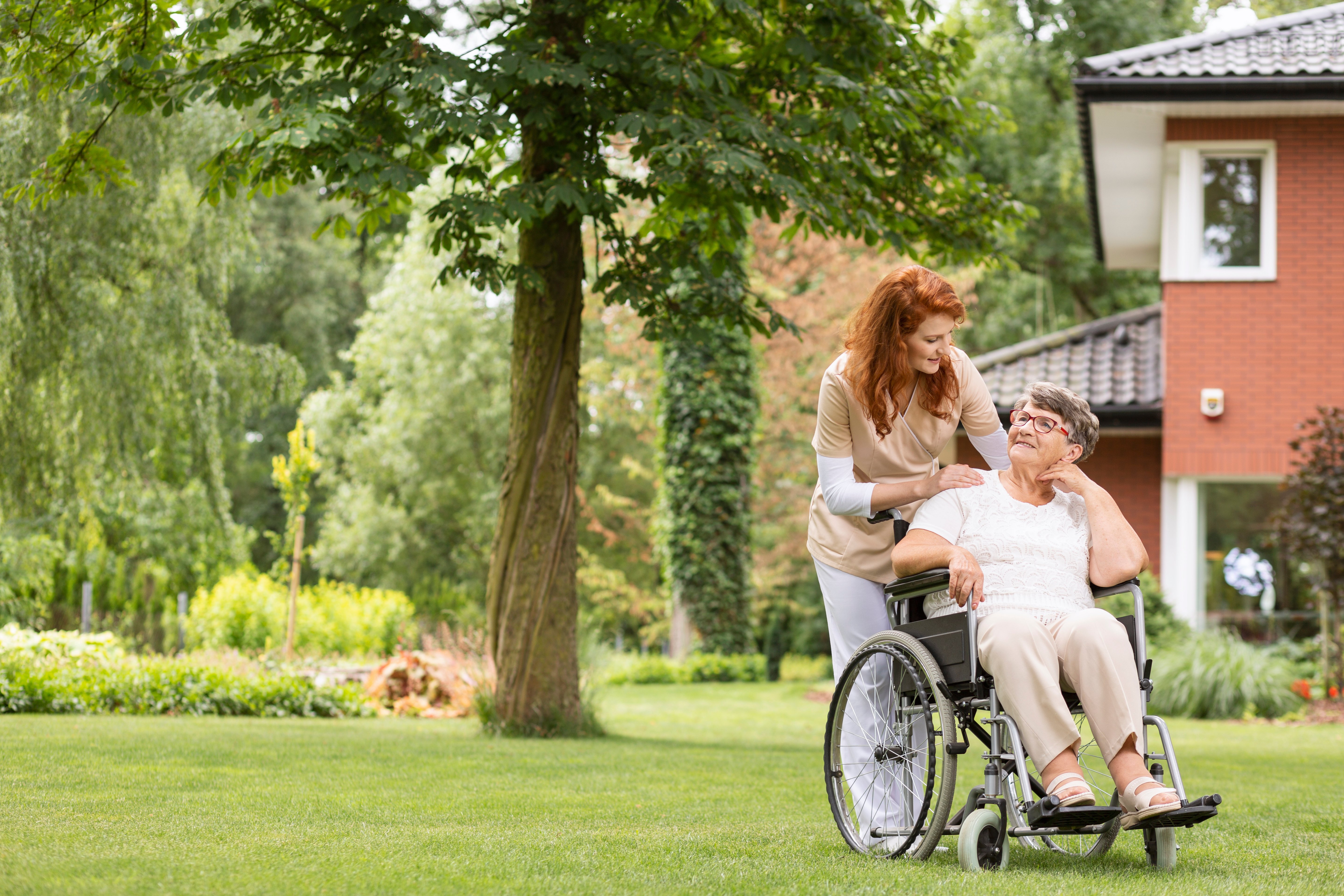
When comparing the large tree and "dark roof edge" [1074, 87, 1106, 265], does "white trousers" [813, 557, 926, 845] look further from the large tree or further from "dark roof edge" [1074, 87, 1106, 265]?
"dark roof edge" [1074, 87, 1106, 265]

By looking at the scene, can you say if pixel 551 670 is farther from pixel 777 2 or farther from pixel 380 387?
pixel 380 387

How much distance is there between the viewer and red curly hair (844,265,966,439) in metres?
3.74

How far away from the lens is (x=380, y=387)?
83.5 ft

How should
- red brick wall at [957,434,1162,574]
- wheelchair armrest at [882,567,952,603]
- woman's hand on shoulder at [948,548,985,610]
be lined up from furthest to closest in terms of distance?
1. red brick wall at [957,434,1162,574]
2. wheelchair armrest at [882,567,952,603]
3. woman's hand on shoulder at [948,548,985,610]

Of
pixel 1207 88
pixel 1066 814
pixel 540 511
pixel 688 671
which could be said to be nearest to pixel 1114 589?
pixel 1066 814

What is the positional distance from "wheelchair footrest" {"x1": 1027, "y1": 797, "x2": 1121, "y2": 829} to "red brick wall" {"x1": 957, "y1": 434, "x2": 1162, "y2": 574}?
10071mm

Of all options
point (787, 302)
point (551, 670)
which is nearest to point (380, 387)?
point (787, 302)

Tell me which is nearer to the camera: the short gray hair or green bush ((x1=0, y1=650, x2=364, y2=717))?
the short gray hair

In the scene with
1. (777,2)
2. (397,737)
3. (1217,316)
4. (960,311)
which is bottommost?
(397,737)

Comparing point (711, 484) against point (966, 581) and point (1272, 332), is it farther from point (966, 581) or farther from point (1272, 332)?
point (966, 581)

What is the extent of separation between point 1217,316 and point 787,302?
7948 mm

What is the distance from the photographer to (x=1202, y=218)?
1228 cm

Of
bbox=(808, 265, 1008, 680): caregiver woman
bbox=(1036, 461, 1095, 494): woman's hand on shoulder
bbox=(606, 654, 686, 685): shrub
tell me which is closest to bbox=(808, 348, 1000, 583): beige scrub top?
bbox=(808, 265, 1008, 680): caregiver woman

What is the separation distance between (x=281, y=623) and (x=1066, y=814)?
41.1ft
